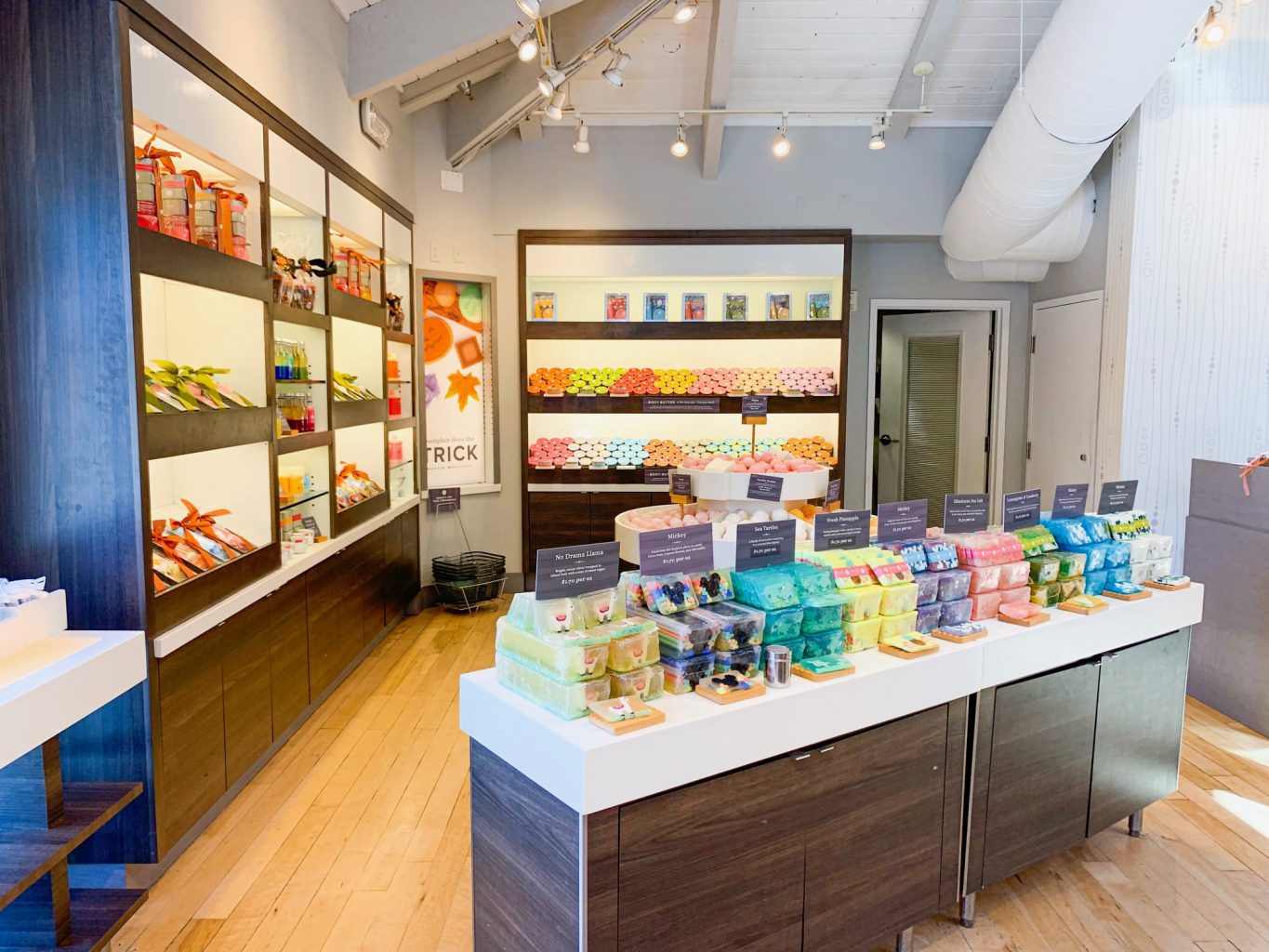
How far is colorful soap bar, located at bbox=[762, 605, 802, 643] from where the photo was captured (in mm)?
2133

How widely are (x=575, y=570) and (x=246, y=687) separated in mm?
Result: 2002

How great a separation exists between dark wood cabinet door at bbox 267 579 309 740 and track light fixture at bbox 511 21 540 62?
2.62m

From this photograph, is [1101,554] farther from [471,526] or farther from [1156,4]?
[471,526]

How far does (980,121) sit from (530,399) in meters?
4.00

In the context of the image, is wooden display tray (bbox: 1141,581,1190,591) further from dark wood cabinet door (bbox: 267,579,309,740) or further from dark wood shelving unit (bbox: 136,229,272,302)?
dark wood shelving unit (bbox: 136,229,272,302)

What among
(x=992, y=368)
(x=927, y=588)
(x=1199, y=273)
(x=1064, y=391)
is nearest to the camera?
(x=927, y=588)

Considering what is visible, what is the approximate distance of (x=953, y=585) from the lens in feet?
8.34

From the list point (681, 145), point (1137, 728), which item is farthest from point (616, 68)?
point (1137, 728)

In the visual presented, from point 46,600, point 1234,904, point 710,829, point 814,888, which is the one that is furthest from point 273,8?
point 1234,904

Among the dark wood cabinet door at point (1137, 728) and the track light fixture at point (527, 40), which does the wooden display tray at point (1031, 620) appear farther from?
the track light fixture at point (527, 40)

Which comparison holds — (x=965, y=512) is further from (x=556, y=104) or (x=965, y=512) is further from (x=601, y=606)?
(x=556, y=104)

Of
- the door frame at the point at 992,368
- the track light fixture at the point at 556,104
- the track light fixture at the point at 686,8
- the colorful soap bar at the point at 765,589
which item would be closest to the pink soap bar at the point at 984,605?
the colorful soap bar at the point at 765,589

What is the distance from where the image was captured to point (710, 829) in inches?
74.1

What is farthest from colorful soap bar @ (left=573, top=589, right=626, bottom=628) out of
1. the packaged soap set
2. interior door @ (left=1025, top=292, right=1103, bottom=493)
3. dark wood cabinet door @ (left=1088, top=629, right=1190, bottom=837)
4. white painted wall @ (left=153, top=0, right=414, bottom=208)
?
interior door @ (left=1025, top=292, right=1103, bottom=493)
